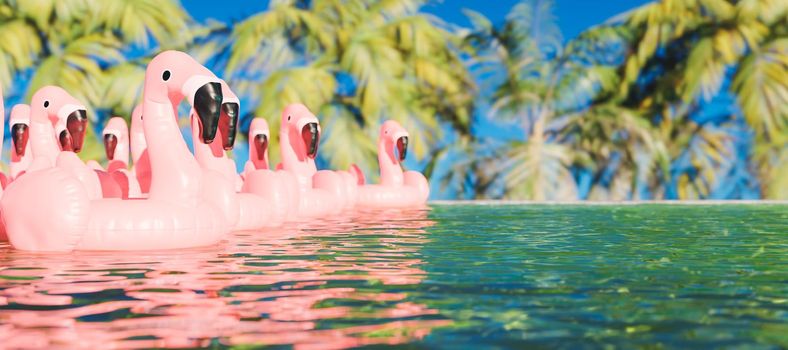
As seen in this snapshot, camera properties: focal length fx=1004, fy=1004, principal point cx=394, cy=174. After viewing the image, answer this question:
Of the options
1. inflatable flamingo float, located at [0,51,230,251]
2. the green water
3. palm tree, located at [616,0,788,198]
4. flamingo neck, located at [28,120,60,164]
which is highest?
palm tree, located at [616,0,788,198]

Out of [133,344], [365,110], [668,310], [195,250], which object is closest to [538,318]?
[668,310]

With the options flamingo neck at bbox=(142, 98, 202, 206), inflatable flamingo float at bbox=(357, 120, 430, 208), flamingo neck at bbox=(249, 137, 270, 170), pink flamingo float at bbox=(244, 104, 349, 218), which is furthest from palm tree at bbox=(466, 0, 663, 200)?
flamingo neck at bbox=(142, 98, 202, 206)

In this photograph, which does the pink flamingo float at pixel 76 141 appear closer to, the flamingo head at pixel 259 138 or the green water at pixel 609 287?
the green water at pixel 609 287

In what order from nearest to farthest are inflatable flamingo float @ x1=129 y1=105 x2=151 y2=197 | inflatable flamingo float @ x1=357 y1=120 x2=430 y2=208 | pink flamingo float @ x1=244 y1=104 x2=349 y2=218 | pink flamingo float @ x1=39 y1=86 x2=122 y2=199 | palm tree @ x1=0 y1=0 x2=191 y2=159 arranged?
pink flamingo float @ x1=39 y1=86 x2=122 y2=199 < inflatable flamingo float @ x1=129 y1=105 x2=151 y2=197 < pink flamingo float @ x1=244 y1=104 x2=349 y2=218 < inflatable flamingo float @ x1=357 y1=120 x2=430 y2=208 < palm tree @ x1=0 y1=0 x2=191 y2=159

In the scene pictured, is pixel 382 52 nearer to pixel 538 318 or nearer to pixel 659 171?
pixel 659 171

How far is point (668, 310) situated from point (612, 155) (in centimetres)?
1558

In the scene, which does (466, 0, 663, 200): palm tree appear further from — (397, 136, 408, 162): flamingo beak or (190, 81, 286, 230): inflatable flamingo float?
(190, 81, 286, 230): inflatable flamingo float

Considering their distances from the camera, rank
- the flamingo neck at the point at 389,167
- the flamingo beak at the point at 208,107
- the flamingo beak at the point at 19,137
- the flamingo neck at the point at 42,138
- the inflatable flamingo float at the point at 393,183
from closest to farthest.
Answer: the flamingo beak at the point at 208,107 → the flamingo neck at the point at 42,138 → the flamingo beak at the point at 19,137 → the inflatable flamingo float at the point at 393,183 → the flamingo neck at the point at 389,167

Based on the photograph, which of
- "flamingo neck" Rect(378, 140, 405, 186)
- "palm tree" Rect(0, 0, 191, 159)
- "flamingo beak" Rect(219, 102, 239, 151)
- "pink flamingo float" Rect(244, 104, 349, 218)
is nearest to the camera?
"flamingo beak" Rect(219, 102, 239, 151)

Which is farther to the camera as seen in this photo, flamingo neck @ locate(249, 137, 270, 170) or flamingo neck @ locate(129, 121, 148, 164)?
flamingo neck @ locate(249, 137, 270, 170)

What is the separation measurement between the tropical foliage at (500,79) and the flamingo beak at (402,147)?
3.31 meters

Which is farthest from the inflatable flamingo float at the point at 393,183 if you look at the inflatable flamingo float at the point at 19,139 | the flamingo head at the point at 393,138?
the inflatable flamingo float at the point at 19,139

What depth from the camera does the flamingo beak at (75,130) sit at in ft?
26.2

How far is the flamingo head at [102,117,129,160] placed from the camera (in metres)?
11.0
